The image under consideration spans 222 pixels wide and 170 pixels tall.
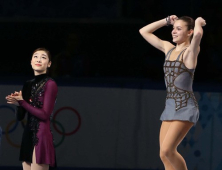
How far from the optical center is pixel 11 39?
447 inches

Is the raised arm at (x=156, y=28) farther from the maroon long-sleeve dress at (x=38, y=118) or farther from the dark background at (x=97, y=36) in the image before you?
the dark background at (x=97, y=36)

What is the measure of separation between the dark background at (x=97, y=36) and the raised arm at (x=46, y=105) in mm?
3259

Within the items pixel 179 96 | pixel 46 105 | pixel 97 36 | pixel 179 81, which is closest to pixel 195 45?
pixel 179 81

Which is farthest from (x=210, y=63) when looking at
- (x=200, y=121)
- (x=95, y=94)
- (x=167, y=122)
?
(x=167, y=122)

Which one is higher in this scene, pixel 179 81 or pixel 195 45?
pixel 195 45

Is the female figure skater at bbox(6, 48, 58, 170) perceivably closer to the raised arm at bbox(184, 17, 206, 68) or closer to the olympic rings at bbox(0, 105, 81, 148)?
the raised arm at bbox(184, 17, 206, 68)

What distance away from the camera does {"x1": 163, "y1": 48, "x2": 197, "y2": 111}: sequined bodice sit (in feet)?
23.9

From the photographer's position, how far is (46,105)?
23.7 feet

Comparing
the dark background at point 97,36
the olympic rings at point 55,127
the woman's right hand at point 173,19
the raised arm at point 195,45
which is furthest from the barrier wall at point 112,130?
the raised arm at point 195,45

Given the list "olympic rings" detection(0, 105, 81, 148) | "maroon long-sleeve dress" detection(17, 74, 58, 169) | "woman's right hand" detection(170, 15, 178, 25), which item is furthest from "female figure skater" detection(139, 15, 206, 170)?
"olympic rings" detection(0, 105, 81, 148)

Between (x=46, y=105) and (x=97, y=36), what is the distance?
14.5 ft

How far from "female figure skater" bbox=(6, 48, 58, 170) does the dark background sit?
324 cm

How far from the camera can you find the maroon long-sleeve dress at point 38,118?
7.16 metres

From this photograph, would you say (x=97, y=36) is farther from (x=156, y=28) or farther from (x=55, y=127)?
(x=156, y=28)
